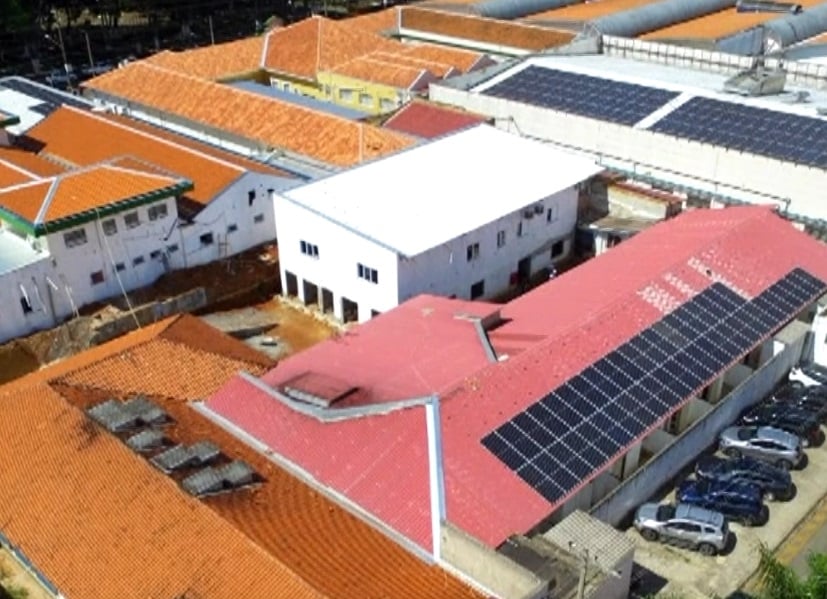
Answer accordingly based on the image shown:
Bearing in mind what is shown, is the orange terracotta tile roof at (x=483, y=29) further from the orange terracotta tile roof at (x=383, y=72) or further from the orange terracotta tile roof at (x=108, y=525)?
the orange terracotta tile roof at (x=108, y=525)

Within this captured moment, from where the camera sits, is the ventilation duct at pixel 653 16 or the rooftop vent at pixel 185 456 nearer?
the rooftop vent at pixel 185 456

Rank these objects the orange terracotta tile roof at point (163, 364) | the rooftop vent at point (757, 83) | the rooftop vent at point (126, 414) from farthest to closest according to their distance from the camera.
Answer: the rooftop vent at point (757, 83)
the orange terracotta tile roof at point (163, 364)
the rooftop vent at point (126, 414)

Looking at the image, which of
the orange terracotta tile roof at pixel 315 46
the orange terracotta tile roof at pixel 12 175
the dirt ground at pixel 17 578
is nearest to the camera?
the dirt ground at pixel 17 578

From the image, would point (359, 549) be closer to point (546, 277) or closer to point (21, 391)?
point (21, 391)

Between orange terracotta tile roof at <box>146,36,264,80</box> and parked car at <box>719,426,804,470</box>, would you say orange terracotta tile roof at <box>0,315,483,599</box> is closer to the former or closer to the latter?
parked car at <box>719,426,804,470</box>

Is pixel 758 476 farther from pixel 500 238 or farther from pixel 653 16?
pixel 653 16

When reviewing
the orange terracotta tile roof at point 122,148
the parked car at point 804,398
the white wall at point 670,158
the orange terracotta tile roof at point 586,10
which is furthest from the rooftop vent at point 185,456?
the orange terracotta tile roof at point 586,10

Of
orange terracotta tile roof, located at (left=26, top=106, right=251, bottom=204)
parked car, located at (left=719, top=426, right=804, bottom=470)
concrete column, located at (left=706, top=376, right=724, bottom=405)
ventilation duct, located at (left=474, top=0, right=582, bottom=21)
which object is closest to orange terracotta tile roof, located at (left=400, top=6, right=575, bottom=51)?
ventilation duct, located at (left=474, top=0, right=582, bottom=21)

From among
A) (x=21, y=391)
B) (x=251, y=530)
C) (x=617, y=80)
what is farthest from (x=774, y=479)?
(x=617, y=80)
